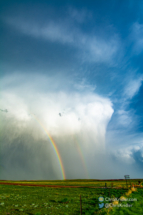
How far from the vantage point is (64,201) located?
31375mm

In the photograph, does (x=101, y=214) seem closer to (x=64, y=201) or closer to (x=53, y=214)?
(x=53, y=214)

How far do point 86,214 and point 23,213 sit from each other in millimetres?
8869

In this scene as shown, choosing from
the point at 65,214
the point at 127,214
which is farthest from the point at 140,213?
the point at 65,214

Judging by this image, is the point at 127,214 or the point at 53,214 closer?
the point at 127,214

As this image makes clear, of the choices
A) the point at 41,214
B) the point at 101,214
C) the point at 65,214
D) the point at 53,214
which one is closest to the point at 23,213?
the point at 41,214

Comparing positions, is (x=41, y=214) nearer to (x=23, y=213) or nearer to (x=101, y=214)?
(x=23, y=213)

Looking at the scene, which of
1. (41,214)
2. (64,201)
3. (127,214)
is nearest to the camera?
(127,214)

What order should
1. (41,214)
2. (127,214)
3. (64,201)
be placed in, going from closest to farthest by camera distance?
(127,214) < (41,214) < (64,201)

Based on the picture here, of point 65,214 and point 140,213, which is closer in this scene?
point 140,213

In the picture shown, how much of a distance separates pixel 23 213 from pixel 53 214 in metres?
4.21

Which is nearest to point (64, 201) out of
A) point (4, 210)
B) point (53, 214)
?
point (53, 214)

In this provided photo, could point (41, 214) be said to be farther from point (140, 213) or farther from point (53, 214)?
point (140, 213)

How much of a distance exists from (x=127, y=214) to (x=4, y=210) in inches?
683

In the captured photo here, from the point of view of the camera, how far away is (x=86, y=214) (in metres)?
21.1
